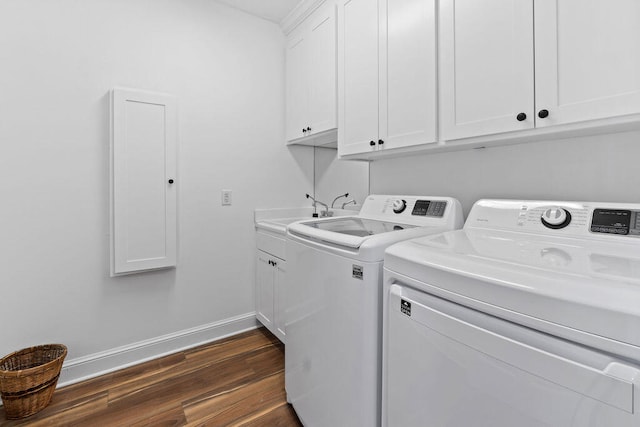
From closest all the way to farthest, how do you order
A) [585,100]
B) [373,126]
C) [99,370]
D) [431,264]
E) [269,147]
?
[431,264] < [585,100] < [373,126] < [99,370] < [269,147]

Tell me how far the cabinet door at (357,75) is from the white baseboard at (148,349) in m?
1.62

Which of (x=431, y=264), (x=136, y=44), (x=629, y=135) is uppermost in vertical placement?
(x=136, y=44)

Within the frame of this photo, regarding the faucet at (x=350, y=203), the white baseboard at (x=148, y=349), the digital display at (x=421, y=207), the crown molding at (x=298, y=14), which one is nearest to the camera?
the digital display at (x=421, y=207)

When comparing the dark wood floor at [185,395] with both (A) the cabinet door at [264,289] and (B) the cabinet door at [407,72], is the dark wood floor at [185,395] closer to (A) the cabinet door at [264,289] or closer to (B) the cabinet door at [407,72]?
(A) the cabinet door at [264,289]

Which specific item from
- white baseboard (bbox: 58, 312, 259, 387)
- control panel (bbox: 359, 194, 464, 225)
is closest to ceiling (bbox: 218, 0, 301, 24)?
control panel (bbox: 359, 194, 464, 225)

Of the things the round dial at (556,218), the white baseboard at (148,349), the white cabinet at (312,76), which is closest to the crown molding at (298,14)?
the white cabinet at (312,76)

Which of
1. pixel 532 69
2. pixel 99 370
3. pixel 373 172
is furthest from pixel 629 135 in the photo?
pixel 99 370

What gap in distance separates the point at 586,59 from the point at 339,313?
1186 millimetres

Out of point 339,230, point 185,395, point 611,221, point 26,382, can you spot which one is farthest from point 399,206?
point 26,382

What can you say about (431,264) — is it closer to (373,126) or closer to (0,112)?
(373,126)

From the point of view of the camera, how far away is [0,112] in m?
1.57

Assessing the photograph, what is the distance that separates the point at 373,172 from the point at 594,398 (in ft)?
5.73

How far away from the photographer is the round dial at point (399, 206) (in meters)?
1.68

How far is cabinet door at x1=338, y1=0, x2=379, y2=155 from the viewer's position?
1.69m
